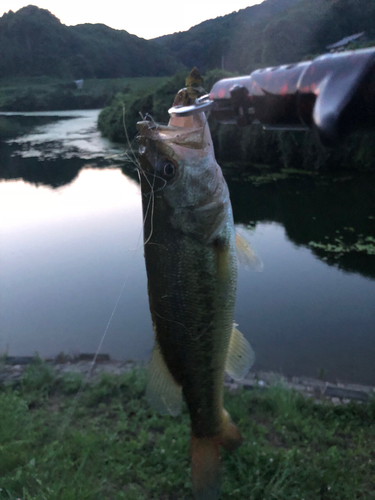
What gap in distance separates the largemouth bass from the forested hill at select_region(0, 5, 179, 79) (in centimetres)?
3870

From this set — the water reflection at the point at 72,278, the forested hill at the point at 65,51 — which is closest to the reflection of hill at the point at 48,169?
the water reflection at the point at 72,278

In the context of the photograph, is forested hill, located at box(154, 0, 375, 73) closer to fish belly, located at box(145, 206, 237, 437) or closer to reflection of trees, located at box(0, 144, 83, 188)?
reflection of trees, located at box(0, 144, 83, 188)

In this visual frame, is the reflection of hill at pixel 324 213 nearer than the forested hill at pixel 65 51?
Yes

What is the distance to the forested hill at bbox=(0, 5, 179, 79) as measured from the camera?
39.7m

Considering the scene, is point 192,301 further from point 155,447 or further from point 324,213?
point 324,213

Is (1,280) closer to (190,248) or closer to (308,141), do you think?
(190,248)

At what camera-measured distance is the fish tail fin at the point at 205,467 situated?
1.35 metres

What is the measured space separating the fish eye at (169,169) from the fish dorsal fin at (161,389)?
52 centimetres

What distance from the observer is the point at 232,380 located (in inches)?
169

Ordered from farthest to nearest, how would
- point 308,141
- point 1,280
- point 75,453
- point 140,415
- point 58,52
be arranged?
1. point 58,52
2. point 308,141
3. point 1,280
4. point 140,415
5. point 75,453

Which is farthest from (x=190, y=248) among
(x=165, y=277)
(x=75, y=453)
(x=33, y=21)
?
(x=33, y=21)

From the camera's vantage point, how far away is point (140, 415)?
137 inches

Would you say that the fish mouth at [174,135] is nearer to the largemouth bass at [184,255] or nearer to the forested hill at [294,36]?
the largemouth bass at [184,255]

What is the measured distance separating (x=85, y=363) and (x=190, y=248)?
4.05 metres
